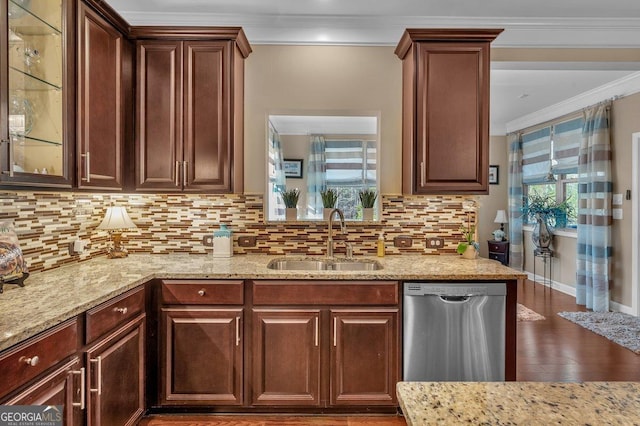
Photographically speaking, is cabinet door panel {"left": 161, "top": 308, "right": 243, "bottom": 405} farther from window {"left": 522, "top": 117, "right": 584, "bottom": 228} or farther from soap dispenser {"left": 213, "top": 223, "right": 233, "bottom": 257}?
window {"left": 522, "top": 117, "right": 584, "bottom": 228}

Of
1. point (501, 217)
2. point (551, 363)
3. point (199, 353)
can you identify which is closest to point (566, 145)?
point (501, 217)

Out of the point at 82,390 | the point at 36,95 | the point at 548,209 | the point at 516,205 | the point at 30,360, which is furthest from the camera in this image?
the point at 516,205

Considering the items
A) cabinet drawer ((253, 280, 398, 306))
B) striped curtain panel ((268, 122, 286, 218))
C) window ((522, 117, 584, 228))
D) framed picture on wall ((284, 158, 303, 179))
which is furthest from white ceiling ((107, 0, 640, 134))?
window ((522, 117, 584, 228))

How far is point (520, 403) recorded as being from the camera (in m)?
0.81

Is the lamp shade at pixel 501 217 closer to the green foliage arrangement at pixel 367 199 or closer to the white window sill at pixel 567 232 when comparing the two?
the white window sill at pixel 567 232

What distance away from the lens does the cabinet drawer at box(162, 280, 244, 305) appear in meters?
2.37

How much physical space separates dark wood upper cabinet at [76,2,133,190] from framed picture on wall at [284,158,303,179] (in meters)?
1.17

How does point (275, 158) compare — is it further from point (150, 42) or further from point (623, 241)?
point (623, 241)

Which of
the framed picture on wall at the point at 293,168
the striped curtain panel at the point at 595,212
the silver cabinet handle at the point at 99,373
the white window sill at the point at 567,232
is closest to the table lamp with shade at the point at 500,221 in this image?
the white window sill at the point at 567,232

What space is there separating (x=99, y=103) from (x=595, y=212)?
541 cm

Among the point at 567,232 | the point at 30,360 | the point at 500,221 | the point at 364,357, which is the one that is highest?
the point at 500,221

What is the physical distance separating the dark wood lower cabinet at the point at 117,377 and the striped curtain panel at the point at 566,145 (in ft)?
18.9

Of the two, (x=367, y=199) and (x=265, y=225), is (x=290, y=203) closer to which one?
(x=265, y=225)

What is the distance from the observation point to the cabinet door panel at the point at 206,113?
8.86ft
